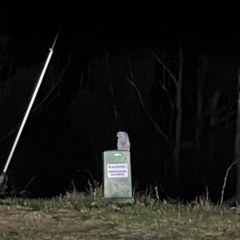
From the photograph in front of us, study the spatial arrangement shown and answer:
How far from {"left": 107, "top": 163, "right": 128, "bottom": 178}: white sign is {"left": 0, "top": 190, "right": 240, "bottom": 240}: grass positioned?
25 cm

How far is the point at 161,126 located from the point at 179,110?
147 cm

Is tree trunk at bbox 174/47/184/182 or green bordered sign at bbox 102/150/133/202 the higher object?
tree trunk at bbox 174/47/184/182

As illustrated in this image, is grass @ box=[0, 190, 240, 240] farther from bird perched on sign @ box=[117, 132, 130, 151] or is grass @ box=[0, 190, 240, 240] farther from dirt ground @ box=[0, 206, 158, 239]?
bird perched on sign @ box=[117, 132, 130, 151]

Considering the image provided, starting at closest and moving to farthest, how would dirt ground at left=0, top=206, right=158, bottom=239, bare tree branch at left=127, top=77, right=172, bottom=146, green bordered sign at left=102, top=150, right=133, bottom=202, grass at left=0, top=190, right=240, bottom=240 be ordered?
dirt ground at left=0, top=206, right=158, bottom=239
grass at left=0, top=190, right=240, bottom=240
green bordered sign at left=102, top=150, right=133, bottom=202
bare tree branch at left=127, top=77, right=172, bottom=146

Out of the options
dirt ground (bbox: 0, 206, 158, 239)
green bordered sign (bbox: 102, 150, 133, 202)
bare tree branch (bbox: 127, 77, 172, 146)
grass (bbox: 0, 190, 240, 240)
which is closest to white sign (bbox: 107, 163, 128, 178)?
green bordered sign (bbox: 102, 150, 133, 202)

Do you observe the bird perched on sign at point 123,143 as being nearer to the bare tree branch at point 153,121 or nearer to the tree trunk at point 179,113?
the tree trunk at point 179,113

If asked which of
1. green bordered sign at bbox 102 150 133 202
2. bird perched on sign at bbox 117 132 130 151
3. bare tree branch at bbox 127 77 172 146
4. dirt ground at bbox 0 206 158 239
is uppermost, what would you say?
bare tree branch at bbox 127 77 172 146

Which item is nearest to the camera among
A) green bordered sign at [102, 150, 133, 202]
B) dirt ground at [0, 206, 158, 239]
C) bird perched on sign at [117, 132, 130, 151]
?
A: dirt ground at [0, 206, 158, 239]

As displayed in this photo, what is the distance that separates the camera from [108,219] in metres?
6.24

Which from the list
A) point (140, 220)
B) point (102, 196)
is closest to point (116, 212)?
point (140, 220)

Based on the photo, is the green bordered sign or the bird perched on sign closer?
the green bordered sign

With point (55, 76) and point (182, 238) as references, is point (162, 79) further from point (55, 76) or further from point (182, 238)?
point (182, 238)

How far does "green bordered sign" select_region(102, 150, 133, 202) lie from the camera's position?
7.23m

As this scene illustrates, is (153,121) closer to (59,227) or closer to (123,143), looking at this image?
Result: (123,143)
